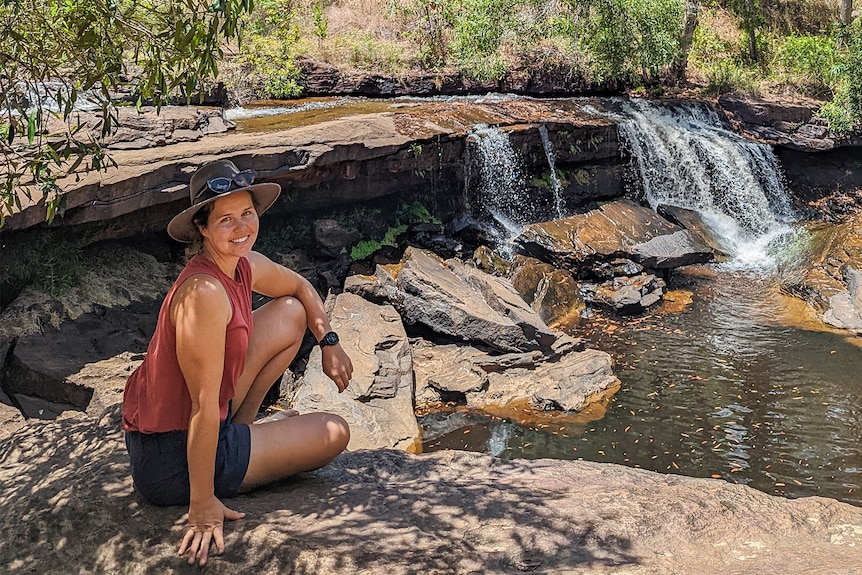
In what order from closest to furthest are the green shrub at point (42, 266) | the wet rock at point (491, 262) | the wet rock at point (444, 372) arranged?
the green shrub at point (42, 266) < the wet rock at point (444, 372) < the wet rock at point (491, 262)

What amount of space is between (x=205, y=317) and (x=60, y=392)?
4440 mm

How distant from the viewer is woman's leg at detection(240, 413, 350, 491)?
9.96ft

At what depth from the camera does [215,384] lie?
2695 mm

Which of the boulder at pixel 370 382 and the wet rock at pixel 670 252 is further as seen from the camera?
the wet rock at pixel 670 252

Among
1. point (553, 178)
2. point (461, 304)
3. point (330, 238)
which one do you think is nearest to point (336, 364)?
point (461, 304)

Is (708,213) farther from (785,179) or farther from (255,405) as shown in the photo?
(255,405)

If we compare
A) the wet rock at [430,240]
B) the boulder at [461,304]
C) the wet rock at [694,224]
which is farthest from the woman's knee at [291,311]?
the wet rock at [694,224]

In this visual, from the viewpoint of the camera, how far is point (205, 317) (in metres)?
2.65

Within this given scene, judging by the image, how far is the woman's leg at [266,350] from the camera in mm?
3246

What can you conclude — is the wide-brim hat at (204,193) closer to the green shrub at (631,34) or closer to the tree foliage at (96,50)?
the tree foliage at (96,50)

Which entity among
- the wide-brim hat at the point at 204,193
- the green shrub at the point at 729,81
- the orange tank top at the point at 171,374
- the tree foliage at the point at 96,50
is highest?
the tree foliage at the point at 96,50

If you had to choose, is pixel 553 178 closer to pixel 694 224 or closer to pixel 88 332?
pixel 694 224

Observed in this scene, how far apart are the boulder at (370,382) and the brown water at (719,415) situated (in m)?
0.36

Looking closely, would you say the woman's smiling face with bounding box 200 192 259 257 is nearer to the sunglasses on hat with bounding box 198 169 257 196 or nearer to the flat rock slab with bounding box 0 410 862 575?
the sunglasses on hat with bounding box 198 169 257 196
